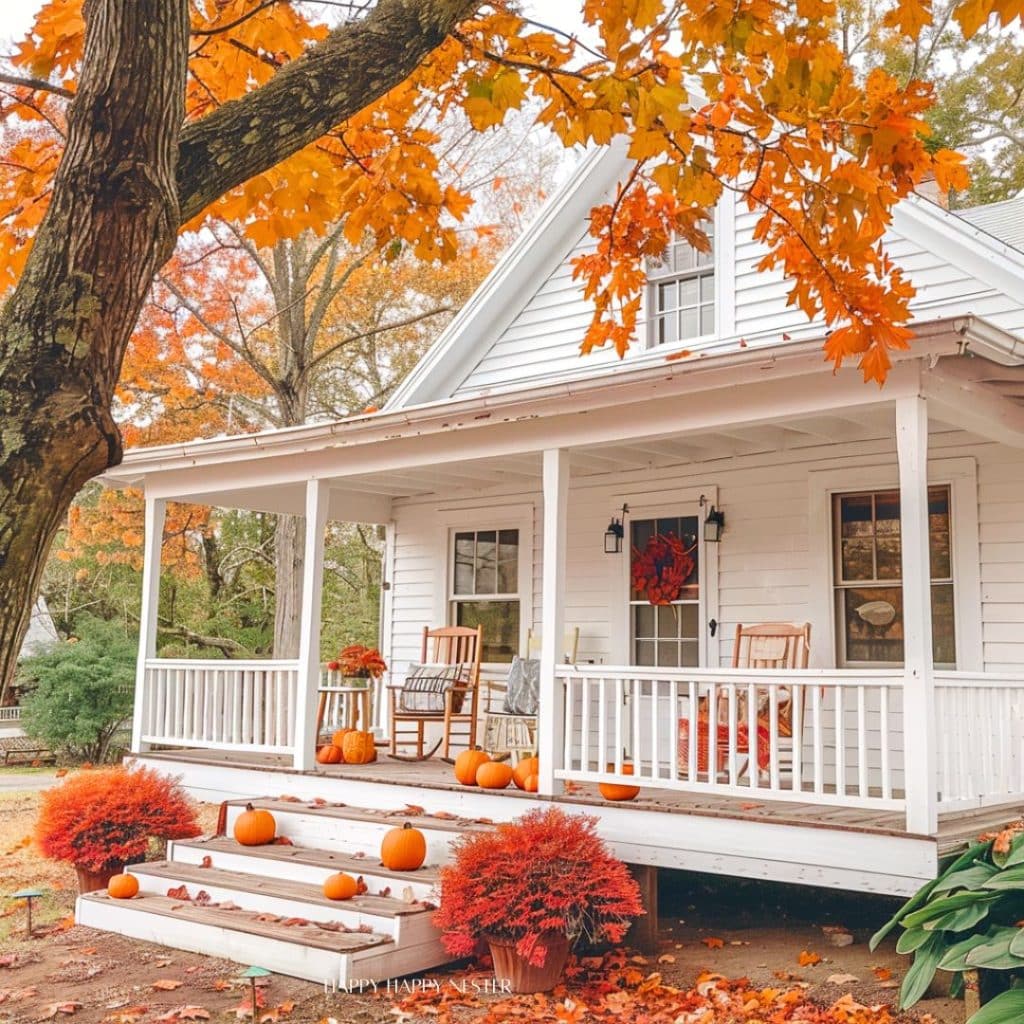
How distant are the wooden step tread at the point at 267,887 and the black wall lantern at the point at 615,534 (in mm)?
3822

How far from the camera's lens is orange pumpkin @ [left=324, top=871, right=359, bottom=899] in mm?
6188

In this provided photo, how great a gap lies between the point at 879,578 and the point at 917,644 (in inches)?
101

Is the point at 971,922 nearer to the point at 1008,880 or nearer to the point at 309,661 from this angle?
the point at 1008,880

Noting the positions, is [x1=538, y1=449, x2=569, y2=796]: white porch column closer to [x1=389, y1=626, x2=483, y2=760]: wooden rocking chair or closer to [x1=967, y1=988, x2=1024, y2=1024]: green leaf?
[x1=389, y1=626, x2=483, y2=760]: wooden rocking chair

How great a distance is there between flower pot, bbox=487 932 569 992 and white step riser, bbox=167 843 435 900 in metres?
0.65

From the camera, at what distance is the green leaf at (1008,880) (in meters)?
4.55

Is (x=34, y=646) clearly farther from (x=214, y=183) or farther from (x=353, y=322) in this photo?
(x=214, y=183)

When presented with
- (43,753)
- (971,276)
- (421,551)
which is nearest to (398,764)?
(421,551)

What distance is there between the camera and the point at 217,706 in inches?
357

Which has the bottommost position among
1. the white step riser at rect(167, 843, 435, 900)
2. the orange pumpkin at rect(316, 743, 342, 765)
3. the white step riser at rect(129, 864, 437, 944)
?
the white step riser at rect(129, 864, 437, 944)

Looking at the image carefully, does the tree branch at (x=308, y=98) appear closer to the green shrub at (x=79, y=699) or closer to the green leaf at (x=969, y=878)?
the green leaf at (x=969, y=878)

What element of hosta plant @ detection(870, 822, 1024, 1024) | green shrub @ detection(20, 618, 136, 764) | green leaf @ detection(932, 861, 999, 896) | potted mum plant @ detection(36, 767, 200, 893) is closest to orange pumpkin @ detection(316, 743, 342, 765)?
potted mum plant @ detection(36, 767, 200, 893)

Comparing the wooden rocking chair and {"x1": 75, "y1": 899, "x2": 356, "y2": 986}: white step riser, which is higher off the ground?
the wooden rocking chair

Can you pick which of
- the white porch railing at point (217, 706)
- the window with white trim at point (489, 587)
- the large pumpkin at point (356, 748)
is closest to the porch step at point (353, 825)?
the white porch railing at point (217, 706)
